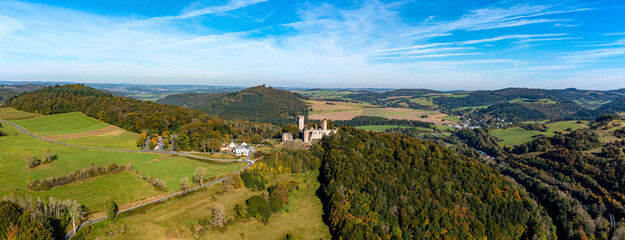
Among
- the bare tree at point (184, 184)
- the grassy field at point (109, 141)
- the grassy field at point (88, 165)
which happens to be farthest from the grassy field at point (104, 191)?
the grassy field at point (109, 141)

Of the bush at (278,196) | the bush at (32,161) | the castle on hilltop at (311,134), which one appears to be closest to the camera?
the bush at (32,161)

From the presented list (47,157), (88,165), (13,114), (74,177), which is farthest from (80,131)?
(74,177)

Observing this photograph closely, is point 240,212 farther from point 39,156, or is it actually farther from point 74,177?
point 39,156

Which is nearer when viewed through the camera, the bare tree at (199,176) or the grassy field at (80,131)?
the bare tree at (199,176)

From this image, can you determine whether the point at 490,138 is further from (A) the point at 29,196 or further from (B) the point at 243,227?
(A) the point at 29,196

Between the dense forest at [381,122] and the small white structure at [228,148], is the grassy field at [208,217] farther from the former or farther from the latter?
the dense forest at [381,122]

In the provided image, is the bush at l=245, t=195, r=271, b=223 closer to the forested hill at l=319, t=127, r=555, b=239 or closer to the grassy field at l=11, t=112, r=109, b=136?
the forested hill at l=319, t=127, r=555, b=239

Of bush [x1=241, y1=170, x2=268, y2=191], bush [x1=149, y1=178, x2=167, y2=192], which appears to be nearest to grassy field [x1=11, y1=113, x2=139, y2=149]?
bush [x1=149, y1=178, x2=167, y2=192]
